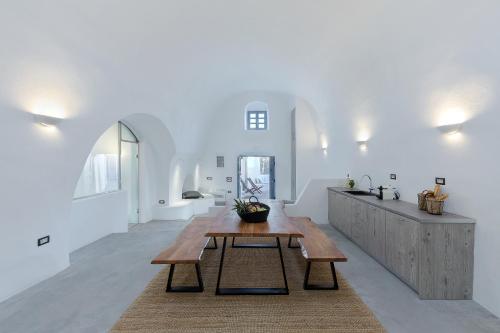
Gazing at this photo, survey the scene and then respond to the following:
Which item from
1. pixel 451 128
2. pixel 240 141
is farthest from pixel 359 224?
pixel 240 141

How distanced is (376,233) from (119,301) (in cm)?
329

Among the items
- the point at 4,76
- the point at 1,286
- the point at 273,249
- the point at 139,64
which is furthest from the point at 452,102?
the point at 1,286

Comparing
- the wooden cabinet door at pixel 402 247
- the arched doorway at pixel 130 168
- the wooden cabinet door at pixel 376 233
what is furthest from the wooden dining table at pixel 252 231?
the arched doorway at pixel 130 168

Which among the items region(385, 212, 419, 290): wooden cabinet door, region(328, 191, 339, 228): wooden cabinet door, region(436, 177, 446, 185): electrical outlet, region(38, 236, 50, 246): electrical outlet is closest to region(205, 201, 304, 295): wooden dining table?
region(385, 212, 419, 290): wooden cabinet door

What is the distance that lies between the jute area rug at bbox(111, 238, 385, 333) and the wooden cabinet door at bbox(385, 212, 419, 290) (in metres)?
0.67

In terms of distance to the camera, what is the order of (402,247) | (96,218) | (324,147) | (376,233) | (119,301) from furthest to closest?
(324,147), (96,218), (376,233), (402,247), (119,301)

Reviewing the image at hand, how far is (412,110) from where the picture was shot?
3424mm

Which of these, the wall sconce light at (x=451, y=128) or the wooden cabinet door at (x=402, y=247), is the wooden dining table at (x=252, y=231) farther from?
the wall sconce light at (x=451, y=128)

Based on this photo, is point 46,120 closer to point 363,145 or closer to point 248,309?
point 248,309

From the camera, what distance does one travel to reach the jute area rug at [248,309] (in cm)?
212

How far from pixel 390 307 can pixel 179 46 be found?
4704mm

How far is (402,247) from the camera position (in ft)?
9.53

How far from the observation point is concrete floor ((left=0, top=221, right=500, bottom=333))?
219 centimetres

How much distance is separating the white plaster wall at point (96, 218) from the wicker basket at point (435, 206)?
504 cm
